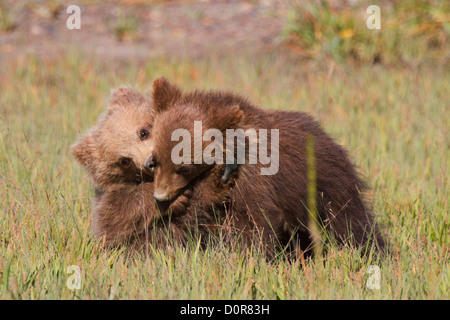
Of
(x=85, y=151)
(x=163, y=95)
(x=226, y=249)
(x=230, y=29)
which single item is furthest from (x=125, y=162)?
(x=230, y=29)

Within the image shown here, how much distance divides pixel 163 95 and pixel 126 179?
2.22 ft

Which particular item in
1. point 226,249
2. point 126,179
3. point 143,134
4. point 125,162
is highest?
point 143,134

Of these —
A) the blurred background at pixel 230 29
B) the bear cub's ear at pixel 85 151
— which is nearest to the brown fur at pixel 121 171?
the bear cub's ear at pixel 85 151

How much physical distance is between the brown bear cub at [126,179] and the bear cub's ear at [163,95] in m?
0.24

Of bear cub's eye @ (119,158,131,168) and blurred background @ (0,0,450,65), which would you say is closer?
bear cub's eye @ (119,158,131,168)

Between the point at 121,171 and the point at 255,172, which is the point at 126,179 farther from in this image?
the point at 255,172

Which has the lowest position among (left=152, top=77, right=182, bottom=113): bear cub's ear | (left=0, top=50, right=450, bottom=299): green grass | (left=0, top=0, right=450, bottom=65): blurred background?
(left=0, top=50, right=450, bottom=299): green grass

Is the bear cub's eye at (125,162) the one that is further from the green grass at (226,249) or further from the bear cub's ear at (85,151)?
the green grass at (226,249)

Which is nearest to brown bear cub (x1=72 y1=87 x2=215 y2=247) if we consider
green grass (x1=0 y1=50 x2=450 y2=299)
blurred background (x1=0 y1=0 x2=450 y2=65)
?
green grass (x1=0 y1=50 x2=450 y2=299)

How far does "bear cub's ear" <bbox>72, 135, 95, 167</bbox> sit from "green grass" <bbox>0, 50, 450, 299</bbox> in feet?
1.04

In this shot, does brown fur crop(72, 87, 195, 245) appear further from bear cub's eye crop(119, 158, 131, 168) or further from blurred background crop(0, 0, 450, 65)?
blurred background crop(0, 0, 450, 65)

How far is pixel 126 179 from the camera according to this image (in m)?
4.63

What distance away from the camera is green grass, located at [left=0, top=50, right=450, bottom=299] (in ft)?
12.1
